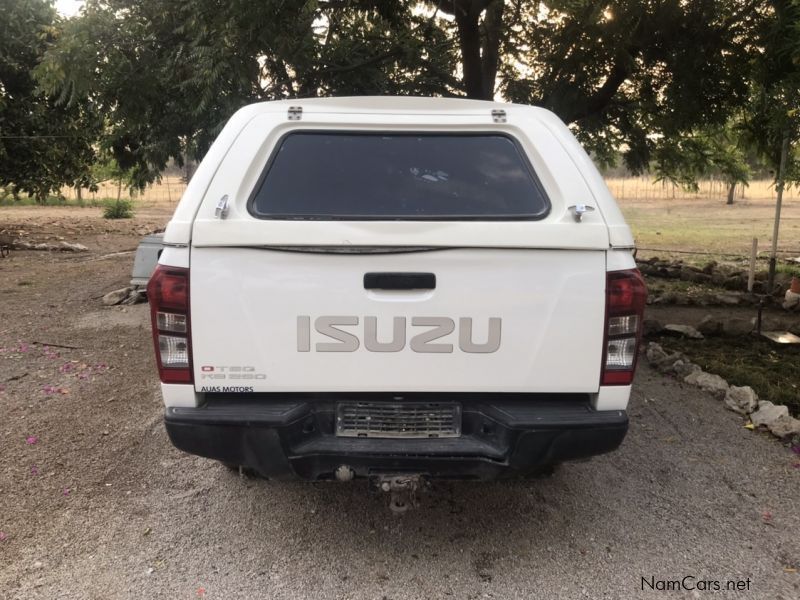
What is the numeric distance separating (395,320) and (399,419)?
421 millimetres

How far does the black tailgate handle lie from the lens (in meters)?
2.47

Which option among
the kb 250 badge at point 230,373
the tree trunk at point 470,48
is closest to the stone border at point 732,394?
the kb 250 badge at point 230,373

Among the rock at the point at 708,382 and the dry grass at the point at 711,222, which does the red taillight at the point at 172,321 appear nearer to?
the rock at the point at 708,382

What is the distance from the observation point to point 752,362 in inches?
233

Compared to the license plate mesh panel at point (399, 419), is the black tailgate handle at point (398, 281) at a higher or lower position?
higher

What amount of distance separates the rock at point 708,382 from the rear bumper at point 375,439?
286cm

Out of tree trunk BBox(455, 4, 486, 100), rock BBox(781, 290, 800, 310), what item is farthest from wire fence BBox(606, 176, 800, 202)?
tree trunk BBox(455, 4, 486, 100)

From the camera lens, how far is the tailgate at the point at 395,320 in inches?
96.3

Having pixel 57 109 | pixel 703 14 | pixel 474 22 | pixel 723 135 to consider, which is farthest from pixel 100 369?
pixel 57 109

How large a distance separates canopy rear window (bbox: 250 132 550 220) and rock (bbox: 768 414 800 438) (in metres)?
2.68

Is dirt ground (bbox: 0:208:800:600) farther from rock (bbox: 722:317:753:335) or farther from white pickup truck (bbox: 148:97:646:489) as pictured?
rock (bbox: 722:317:753:335)

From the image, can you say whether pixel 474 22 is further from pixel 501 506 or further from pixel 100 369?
pixel 501 506

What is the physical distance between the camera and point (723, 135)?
9977mm

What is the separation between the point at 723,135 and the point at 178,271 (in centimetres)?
991
